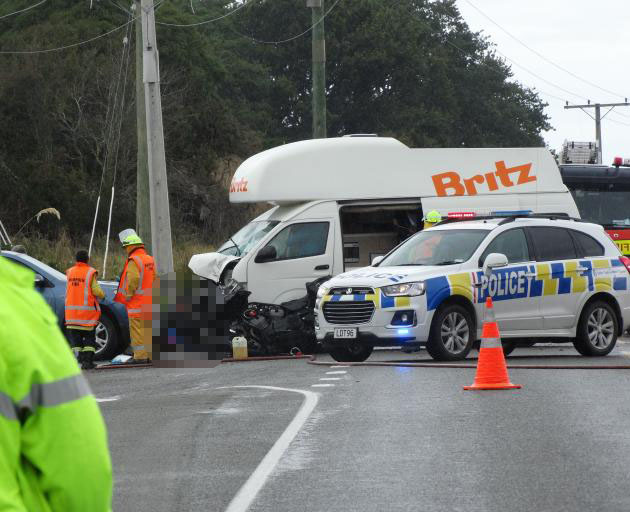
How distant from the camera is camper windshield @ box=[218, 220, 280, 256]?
20.6m

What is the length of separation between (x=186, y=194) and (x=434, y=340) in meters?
24.8

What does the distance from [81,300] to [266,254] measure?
10.6 ft

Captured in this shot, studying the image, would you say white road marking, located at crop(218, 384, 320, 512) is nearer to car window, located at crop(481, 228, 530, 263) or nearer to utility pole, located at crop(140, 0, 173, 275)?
car window, located at crop(481, 228, 530, 263)

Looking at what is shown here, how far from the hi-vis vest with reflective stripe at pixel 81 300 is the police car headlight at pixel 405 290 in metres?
3.90

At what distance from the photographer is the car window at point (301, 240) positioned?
2036 centimetres

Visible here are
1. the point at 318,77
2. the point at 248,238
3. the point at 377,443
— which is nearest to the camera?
the point at 377,443

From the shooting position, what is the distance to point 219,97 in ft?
190

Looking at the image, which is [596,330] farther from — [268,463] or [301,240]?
[268,463]

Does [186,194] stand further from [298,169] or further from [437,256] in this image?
[437,256]

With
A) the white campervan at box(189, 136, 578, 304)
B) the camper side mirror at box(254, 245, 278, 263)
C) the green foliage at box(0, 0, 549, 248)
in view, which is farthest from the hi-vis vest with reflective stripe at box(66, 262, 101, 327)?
the green foliage at box(0, 0, 549, 248)

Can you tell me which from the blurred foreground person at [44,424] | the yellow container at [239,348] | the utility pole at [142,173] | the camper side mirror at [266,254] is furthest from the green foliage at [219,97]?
the blurred foreground person at [44,424]

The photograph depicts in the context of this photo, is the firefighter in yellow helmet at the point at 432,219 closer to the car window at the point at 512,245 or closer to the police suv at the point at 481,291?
the police suv at the point at 481,291

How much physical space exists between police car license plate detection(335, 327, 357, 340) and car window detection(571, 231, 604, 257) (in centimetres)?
372

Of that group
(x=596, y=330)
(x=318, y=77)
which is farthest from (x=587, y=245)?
(x=318, y=77)
